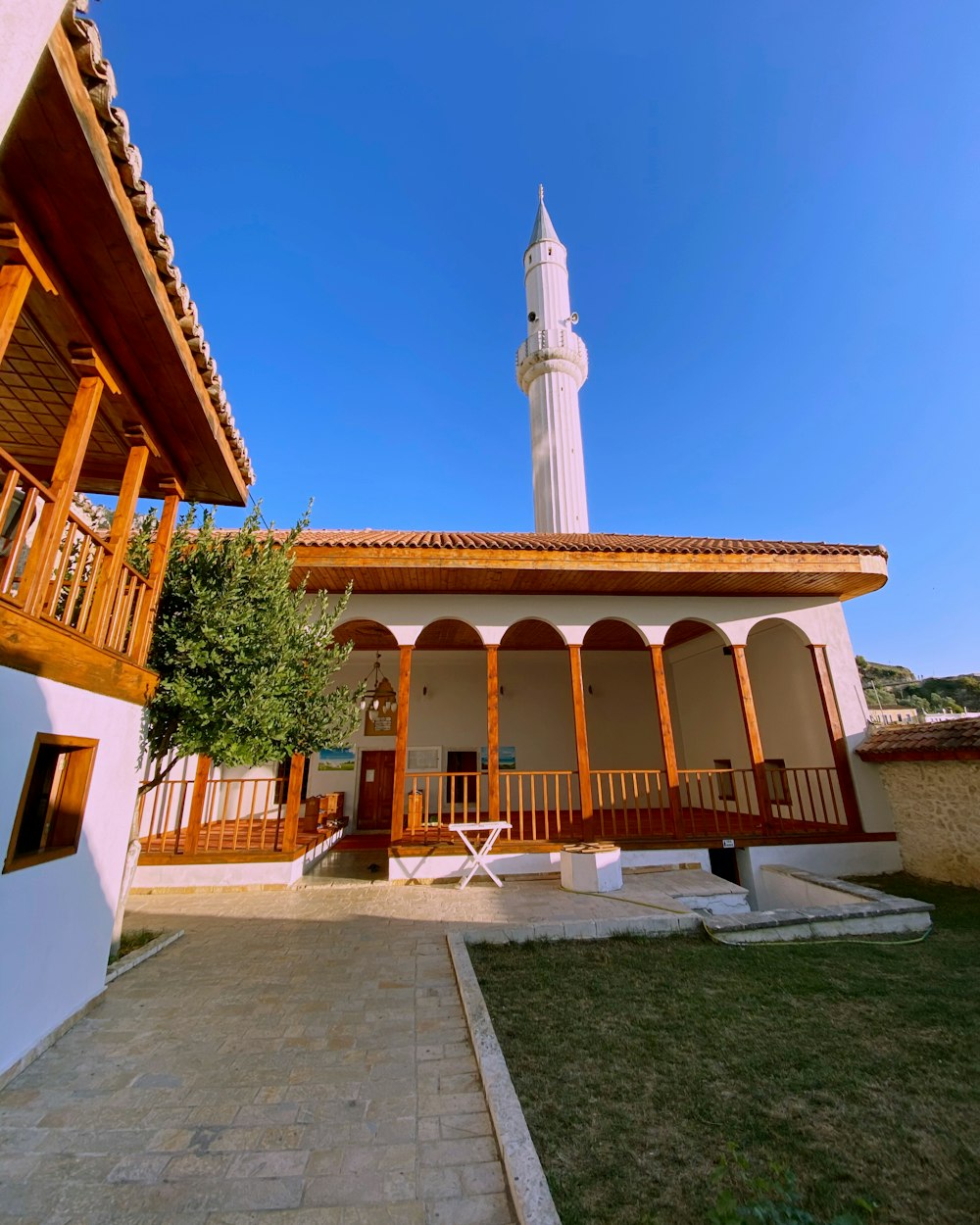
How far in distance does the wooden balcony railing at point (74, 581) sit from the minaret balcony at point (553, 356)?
1789 centimetres

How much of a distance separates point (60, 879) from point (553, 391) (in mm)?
19289

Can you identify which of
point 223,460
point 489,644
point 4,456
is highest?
point 223,460

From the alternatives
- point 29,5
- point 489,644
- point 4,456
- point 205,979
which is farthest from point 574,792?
point 29,5

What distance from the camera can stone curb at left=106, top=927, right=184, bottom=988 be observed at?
13.5 feet

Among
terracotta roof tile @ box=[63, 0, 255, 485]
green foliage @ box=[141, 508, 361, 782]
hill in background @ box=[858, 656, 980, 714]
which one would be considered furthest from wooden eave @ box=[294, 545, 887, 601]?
hill in background @ box=[858, 656, 980, 714]

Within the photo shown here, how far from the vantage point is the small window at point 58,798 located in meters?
3.24

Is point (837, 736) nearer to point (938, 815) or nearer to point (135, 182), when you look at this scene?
point (938, 815)

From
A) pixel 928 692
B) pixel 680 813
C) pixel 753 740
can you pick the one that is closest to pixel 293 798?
pixel 680 813

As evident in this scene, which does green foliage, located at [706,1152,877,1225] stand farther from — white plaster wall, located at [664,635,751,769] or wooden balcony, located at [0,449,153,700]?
white plaster wall, located at [664,635,751,769]

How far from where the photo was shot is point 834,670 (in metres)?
8.72

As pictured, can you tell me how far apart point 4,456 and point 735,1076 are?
496cm

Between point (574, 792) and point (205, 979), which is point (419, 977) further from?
point (574, 792)

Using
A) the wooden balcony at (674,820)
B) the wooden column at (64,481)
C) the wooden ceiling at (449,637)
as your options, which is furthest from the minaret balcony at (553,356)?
the wooden column at (64,481)

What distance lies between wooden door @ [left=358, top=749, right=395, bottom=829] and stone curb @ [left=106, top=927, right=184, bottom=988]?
6712 mm
